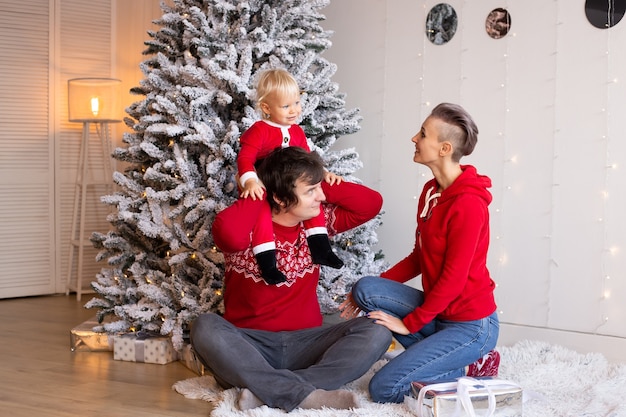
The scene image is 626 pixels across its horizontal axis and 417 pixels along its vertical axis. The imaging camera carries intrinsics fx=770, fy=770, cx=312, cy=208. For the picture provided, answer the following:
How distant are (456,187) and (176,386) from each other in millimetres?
1187

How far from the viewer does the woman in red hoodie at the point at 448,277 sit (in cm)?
241

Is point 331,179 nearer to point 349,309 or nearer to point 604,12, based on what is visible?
point 349,309

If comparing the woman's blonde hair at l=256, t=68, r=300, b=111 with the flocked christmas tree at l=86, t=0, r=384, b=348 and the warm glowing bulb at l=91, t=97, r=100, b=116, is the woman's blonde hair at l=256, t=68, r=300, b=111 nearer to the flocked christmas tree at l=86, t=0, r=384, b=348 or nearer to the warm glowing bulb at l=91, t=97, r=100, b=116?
the flocked christmas tree at l=86, t=0, r=384, b=348

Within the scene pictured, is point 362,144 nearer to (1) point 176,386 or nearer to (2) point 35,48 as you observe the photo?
(1) point 176,386

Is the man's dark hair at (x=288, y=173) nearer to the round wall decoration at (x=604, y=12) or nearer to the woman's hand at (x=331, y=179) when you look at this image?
the woman's hand at (x=331, y=179)

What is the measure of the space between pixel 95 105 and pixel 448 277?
2.73 m

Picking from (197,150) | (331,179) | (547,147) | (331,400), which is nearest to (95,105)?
(197,150)

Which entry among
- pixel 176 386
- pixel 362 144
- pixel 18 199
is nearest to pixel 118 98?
pixel 18 199

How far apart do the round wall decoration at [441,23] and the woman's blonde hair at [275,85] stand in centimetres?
112

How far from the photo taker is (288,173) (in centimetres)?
253

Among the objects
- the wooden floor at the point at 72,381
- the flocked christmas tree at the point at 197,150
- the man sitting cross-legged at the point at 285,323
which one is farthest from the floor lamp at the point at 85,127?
the man sitting cross-legged at the point at 285,323

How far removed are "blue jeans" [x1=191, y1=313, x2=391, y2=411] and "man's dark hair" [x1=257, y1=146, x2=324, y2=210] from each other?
44 cm

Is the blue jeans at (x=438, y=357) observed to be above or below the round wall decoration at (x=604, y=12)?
below

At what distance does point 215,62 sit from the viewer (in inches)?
117
